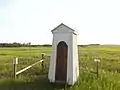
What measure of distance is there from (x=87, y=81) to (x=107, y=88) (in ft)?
3.17

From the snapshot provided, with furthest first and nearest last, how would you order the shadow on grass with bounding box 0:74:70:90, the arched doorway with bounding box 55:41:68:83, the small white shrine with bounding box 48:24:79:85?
the arched doorway with bounding box 55:41:68:83, the small white shrine with bounding box 48:24:79:85, the shadow on grass with bounding box 0:74:70:90

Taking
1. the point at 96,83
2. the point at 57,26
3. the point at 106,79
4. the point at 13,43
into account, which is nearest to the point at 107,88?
the point at 96,83

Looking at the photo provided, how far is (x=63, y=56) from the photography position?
414 inches

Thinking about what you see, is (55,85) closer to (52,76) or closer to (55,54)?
(52,76)

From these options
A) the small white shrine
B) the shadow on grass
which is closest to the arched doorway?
the small white shrine

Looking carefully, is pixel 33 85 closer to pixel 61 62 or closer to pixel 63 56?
pixel 61 62

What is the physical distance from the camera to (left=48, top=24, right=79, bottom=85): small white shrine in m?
10.3

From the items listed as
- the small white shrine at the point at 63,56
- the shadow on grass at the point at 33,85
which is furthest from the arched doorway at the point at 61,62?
the shadow on grass at the point at 33,85

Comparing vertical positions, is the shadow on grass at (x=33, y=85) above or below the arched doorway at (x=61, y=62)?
below

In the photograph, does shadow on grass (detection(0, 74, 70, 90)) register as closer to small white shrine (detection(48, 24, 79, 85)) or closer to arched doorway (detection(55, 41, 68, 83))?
small white shrine (detection(48, 24, 79, 85))

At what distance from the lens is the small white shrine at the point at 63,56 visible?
1026cm

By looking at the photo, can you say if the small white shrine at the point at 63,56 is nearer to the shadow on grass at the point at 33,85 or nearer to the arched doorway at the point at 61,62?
the arched doorway at the point at 61,62

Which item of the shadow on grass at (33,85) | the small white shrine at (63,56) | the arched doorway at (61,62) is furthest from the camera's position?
the arched doorway at (61,62)

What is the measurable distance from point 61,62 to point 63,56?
250 millimetres
